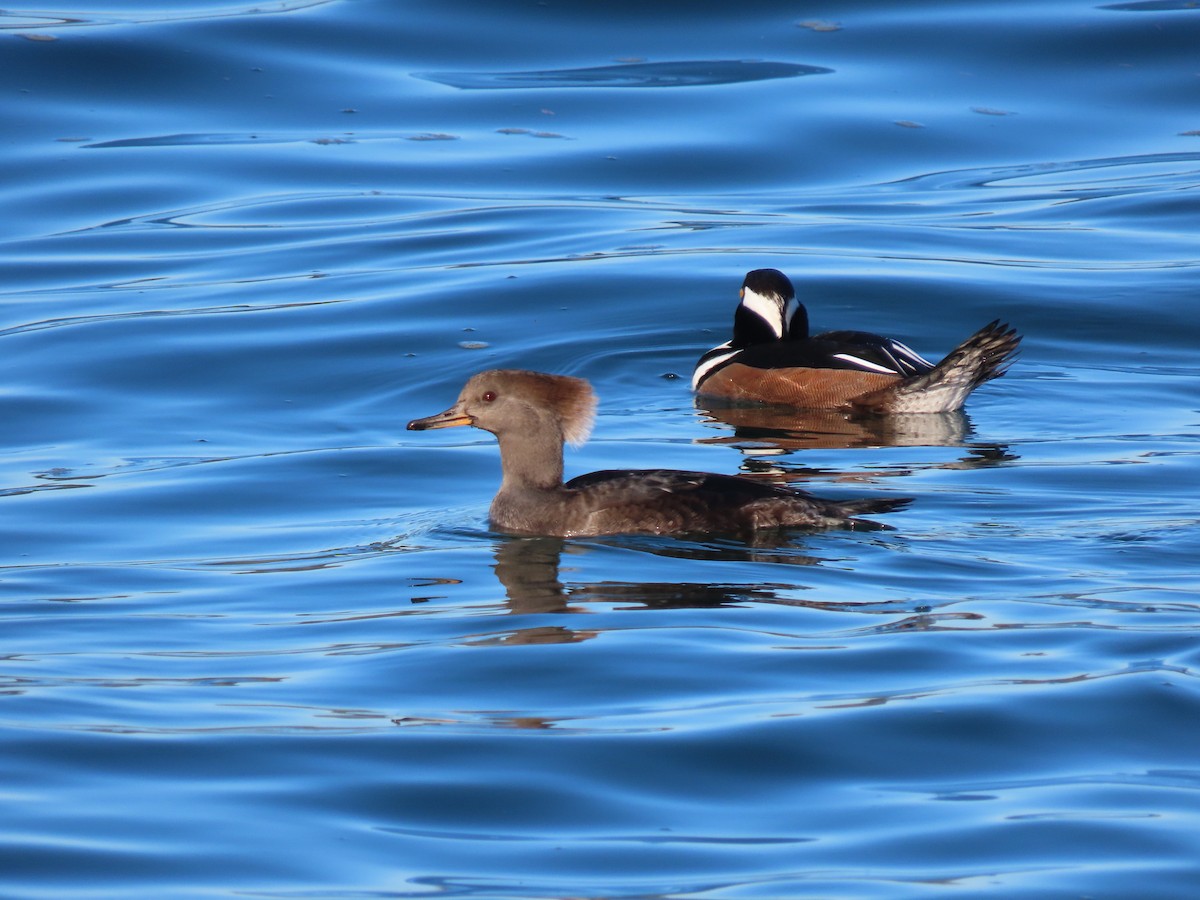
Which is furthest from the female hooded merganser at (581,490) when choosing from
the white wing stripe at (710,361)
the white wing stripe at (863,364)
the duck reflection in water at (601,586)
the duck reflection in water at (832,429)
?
the white wing stripe at (710,361)

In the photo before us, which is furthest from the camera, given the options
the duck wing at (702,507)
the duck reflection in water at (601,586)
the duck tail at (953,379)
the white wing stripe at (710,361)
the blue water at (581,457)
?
the white wing stripe at (710,361)

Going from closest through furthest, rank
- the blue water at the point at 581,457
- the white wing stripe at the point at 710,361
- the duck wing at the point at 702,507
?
1. the blue water at the point at 581,457
2. the duck wing at the point at 702,507
3. the white wing stripe at the point at 710,361

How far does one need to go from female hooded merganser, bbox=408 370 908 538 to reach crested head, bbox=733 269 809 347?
4.66 metres

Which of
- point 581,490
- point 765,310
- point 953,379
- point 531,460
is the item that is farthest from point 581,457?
point 765,310

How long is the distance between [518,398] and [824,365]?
452 cm

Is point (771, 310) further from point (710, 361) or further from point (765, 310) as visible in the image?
point (710, 361)

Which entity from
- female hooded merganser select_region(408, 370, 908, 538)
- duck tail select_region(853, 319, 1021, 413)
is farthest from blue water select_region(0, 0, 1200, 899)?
duck tail select_region(853, 319, 1021, 413)

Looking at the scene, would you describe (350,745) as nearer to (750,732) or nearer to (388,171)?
(750,732)

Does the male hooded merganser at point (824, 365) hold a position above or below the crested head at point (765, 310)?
below

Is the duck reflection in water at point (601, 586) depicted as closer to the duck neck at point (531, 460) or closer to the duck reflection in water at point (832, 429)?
the duck neck at point (531, 460)

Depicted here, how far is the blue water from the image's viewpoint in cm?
547

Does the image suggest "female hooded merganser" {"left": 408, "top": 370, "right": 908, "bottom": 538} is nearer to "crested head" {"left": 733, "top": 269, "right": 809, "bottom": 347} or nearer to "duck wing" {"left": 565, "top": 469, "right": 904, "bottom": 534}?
"duck wing" {"left": 565, "top": 469, "right": 904, "bottom": 534}

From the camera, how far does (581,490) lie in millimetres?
9383

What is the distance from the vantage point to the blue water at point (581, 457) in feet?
18.0
